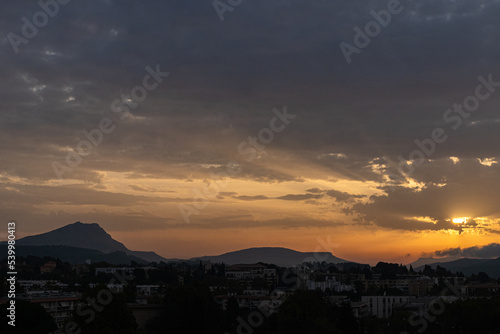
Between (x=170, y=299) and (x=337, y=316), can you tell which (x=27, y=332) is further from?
(x=337, y=316)

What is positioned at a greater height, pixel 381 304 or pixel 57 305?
pixel 381 304

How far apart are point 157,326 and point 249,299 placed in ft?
143

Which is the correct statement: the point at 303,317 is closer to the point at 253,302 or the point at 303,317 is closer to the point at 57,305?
the point at 57,305

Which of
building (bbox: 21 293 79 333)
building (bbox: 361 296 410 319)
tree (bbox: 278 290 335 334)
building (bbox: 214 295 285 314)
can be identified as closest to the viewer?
tree (bbox: 278 290 335 334)

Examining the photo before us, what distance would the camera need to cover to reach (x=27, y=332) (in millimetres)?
63156

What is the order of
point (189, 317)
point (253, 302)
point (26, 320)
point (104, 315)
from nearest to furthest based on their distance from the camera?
point (104, 315), point (26, 320), point (189, 317), point (253, 302)

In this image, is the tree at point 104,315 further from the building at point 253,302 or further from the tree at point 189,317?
the building at point 253,302

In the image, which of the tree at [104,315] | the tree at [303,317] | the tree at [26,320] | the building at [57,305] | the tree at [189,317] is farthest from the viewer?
the building at [57,305]

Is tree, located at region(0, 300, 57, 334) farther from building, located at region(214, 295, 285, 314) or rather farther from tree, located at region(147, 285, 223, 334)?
building, located at region(214, 295, 285, 314)

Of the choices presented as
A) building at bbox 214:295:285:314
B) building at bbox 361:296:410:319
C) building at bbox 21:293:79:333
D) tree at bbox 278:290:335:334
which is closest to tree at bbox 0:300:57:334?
building at bbox 21:293:79:333

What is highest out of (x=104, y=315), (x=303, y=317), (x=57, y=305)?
(x=57, y=305)

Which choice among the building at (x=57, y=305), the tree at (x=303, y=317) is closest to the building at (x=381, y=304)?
the tree at (x=303, y=317)

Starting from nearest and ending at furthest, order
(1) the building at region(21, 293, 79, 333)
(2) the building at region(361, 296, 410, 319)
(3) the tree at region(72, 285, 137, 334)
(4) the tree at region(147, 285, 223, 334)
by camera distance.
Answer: (3) the tree at region(72, 285, 137, 334)
(4) the tree at region(147, 285, 223, 334)
(1) the building at region(21, 293, 79, 333)
(2) the building at region(361, 296, 410, 319)

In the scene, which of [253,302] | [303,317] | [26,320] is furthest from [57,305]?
[253,302]
